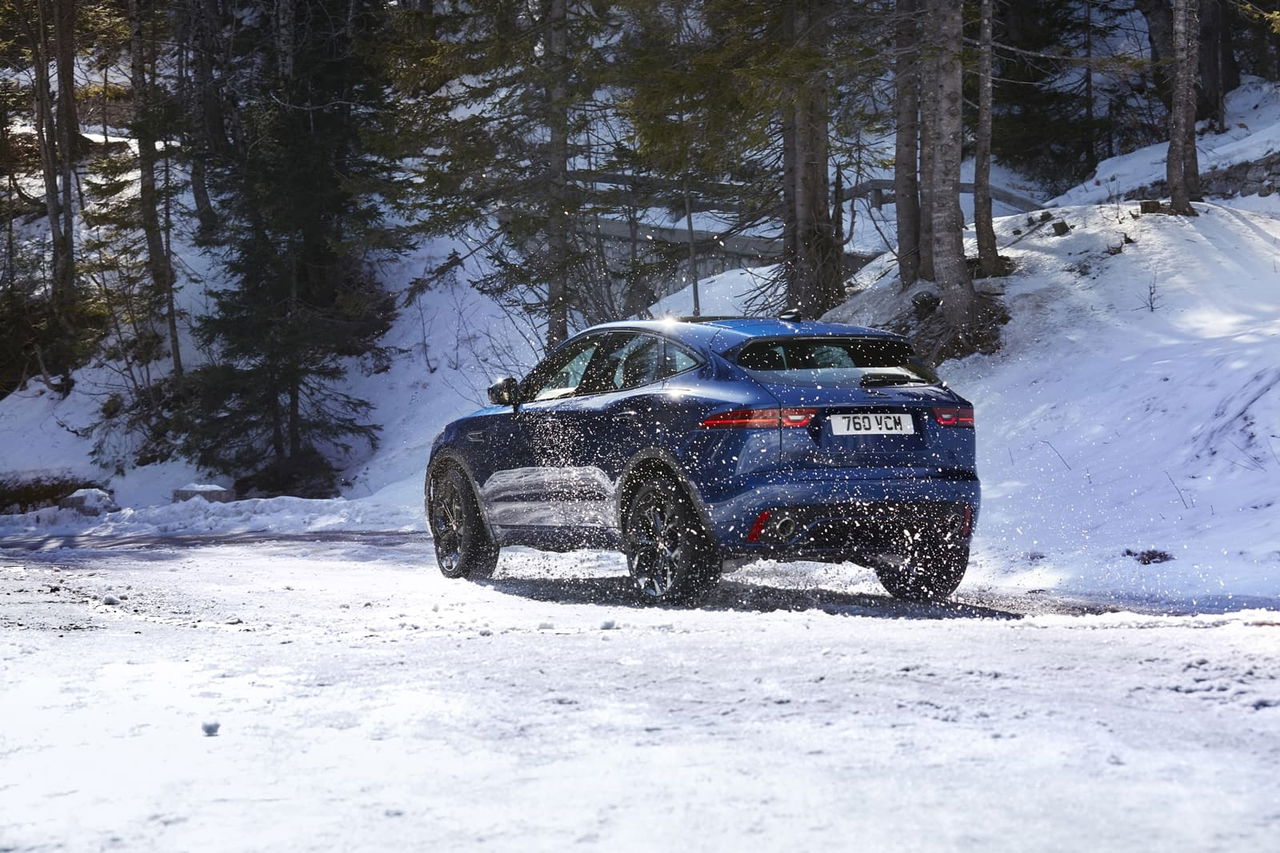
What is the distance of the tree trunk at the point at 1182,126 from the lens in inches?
819

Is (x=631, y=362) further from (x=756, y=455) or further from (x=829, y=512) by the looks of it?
(x=829, y=512)

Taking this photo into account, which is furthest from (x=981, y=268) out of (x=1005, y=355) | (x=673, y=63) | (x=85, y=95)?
(x=85, y=95)

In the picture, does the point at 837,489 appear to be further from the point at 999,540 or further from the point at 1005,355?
the point at 1005,355

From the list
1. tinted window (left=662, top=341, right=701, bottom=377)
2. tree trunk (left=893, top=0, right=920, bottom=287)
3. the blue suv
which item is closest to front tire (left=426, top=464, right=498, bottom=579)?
the blue suv

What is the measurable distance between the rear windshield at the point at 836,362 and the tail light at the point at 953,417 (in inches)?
8.6

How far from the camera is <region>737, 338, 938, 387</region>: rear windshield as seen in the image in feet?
26.6

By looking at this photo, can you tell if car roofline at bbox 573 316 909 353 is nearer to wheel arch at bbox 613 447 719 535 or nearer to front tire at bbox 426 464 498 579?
wheel arch at bbox 613 447 719 535

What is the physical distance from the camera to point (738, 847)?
3.37 metres

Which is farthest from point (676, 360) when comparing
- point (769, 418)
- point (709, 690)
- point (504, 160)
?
point (504, 160)

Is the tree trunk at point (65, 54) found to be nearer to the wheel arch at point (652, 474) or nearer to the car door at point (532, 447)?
the car door at point (532, 447)

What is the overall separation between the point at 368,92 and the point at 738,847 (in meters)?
30.9

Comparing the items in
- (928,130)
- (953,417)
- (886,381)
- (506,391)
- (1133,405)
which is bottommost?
(1133,405)

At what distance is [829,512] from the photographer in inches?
311

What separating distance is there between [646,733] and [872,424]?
386 cm
